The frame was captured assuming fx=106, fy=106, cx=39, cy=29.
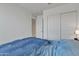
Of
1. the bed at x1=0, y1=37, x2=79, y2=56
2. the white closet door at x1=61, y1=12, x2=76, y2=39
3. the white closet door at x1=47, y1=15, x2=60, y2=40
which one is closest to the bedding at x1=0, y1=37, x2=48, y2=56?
the bed at x1=0, y1=37, x2=79, y2=56

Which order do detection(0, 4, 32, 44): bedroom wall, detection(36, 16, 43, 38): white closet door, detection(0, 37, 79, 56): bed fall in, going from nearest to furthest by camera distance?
1. detection(0, 37, 79, 56): bed
2. detection(0, 4, 32, 44): bedroom wall
3. detection(36, 16, 43, 38): white closet door

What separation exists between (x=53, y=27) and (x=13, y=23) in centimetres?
54

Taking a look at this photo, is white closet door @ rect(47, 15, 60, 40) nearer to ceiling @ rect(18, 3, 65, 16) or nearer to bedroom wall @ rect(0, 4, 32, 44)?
ceiling @ rect(18, 3, 65, 16)

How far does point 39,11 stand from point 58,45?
505 millimetres

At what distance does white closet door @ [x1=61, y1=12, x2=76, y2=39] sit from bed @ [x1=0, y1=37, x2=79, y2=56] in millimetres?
79

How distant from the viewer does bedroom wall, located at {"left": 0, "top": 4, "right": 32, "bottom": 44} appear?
51.1 inches

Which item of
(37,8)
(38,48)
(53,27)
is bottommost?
(38,48)

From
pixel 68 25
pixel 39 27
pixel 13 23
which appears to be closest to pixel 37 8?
pixel 39 27

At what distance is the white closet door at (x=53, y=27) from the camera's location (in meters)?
1.45

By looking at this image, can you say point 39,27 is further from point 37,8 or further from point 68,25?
point 68,25

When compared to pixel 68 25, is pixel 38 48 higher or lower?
lower

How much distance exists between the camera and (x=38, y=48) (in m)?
1.24

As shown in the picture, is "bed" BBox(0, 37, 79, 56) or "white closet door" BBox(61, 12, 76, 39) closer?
"bed" BBox(0, 37, 79, 56)

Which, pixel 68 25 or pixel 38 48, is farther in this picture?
pixel 68 25
